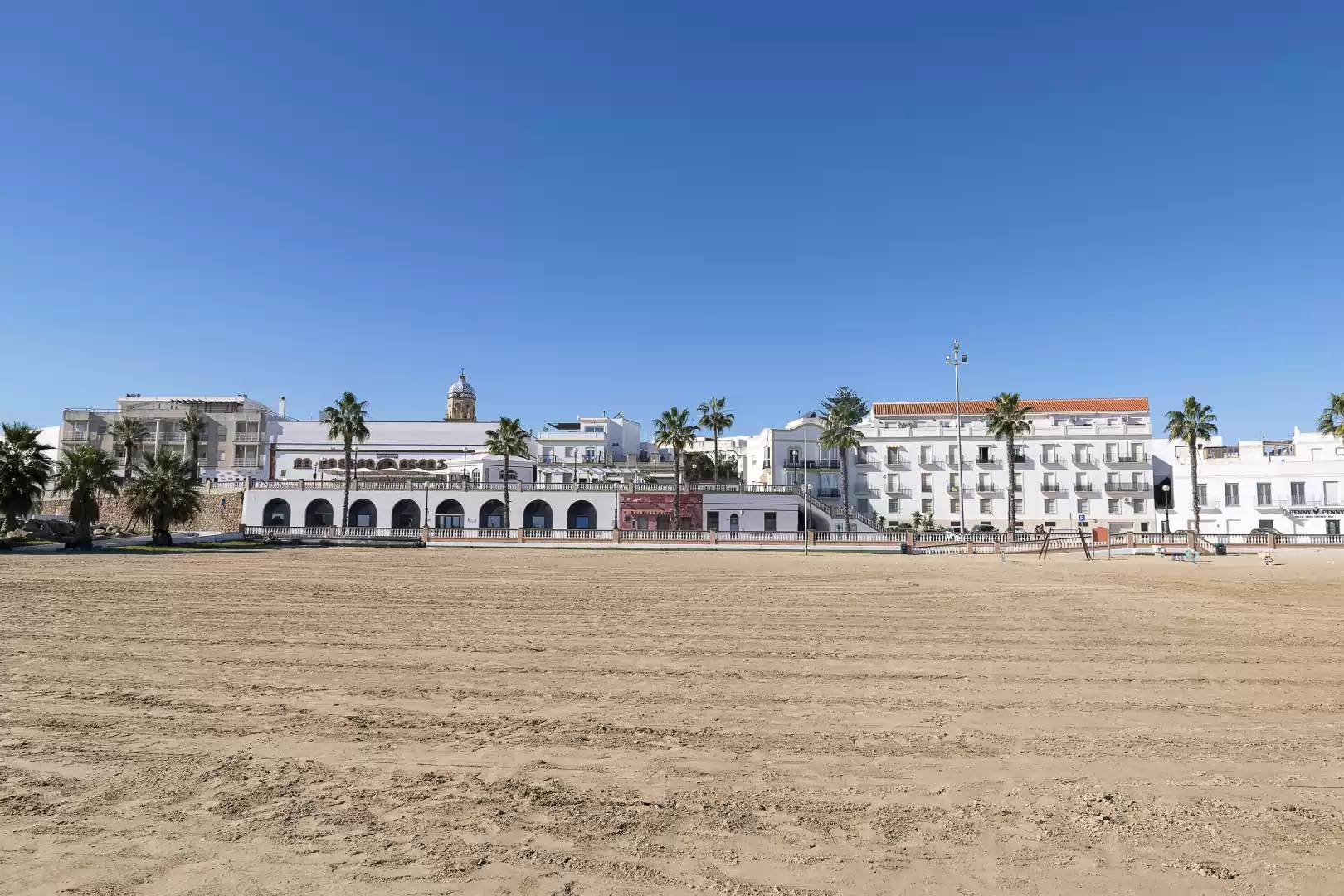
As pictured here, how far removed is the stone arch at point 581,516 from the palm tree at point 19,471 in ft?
109

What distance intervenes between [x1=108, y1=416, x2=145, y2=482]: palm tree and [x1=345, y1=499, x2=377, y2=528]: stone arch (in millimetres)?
30150

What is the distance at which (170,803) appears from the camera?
642 cm

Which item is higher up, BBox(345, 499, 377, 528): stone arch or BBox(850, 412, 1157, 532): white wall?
BBox(850, 412, 1157, 532): white wall

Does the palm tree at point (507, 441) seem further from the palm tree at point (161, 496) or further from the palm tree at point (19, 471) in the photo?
the palm tree at point (19, 471)

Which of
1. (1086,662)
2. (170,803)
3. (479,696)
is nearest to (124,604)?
(479,696)

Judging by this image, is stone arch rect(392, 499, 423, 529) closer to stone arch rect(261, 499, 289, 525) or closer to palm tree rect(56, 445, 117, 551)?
stone arch rect(261, 499, 289, 525)

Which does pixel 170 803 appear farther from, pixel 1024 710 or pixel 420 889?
pixel 1024 710

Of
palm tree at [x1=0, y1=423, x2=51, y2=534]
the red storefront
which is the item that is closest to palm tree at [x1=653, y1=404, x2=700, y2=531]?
the red storefront

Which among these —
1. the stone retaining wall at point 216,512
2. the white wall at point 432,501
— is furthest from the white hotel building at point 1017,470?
the stone retaining wall at point 216,512

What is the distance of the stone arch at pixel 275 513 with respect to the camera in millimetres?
62250

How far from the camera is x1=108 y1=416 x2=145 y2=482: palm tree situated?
251ft

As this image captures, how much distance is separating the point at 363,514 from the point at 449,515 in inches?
306

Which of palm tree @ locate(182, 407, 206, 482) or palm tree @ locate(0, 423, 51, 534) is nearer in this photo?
palm tree @ locate(0, 423, 51, 534)

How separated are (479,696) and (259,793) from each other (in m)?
3.44
